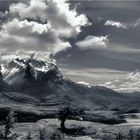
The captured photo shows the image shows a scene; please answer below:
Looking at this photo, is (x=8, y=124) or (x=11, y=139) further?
(x=11, y=139)

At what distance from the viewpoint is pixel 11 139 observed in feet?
656

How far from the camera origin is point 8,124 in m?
177

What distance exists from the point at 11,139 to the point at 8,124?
25.1 metres
